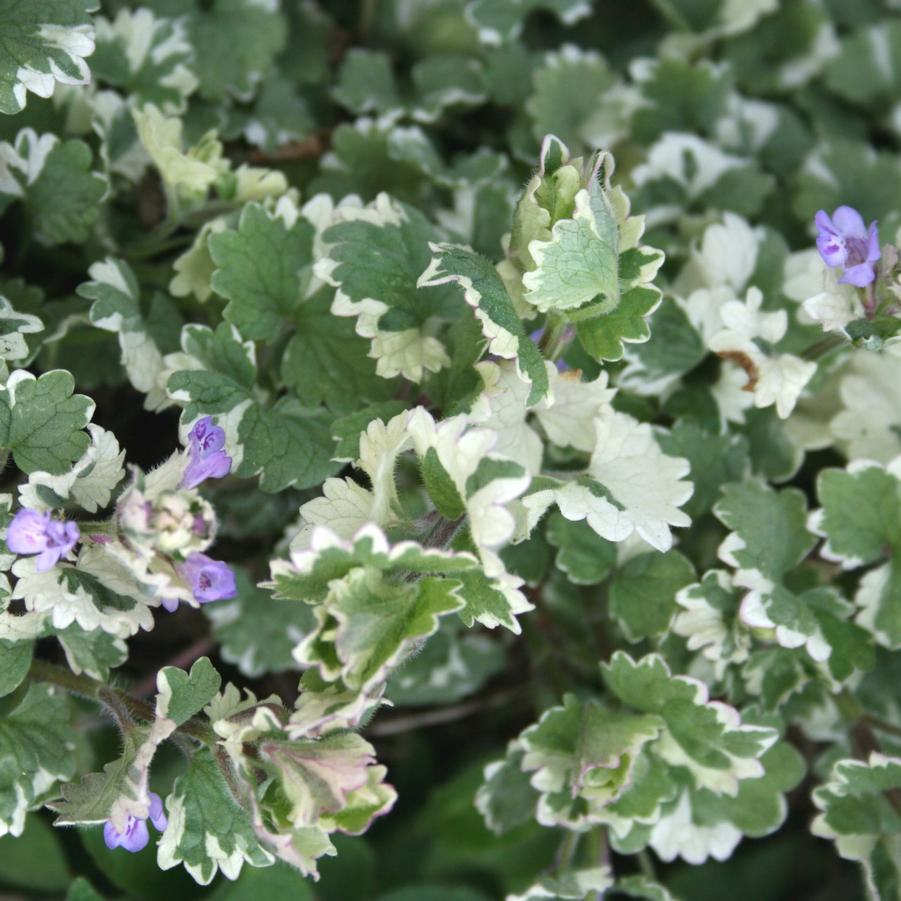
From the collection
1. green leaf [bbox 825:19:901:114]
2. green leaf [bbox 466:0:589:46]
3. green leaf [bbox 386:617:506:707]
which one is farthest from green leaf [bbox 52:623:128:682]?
green leaf [bbox 825:19:901:114]

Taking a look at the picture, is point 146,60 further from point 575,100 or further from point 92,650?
point 92,650

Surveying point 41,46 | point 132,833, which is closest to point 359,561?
point 132,833

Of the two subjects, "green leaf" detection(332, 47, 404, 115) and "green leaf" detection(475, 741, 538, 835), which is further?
"green leaf" detection(332, 47, 404, 115)

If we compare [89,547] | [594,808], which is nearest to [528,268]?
[89,547]

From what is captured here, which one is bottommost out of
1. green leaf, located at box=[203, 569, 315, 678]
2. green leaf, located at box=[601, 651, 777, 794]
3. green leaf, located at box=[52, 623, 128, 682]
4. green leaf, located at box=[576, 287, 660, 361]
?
green leaf, located at box=[203, 569, 315, 678]

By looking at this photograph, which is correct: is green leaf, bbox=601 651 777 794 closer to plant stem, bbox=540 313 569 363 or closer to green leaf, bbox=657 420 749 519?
green leaf, bbox=657 420 749 519

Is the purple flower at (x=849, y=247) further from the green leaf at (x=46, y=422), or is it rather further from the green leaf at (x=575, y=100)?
the green leaf at (x=46, y=422)

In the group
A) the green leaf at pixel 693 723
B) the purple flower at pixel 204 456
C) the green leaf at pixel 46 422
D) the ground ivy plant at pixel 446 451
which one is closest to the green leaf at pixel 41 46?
the ground ivy plant at pixel 446 451

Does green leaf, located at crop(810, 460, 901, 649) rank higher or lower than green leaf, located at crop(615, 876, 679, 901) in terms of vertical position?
higher
